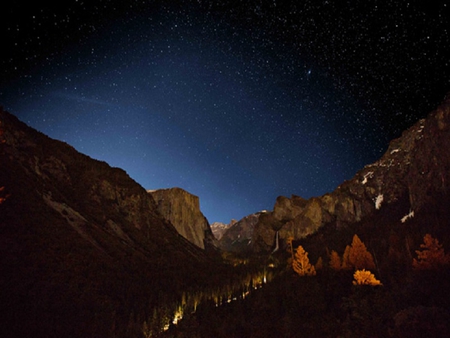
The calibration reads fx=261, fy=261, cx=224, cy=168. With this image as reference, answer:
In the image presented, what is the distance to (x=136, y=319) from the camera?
6881 centimetres

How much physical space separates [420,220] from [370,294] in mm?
55768

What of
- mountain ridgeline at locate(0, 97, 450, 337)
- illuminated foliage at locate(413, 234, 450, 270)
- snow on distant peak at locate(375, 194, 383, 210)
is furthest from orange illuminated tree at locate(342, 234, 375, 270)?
snow on distant peak at locate(375, 194, 383, 210)

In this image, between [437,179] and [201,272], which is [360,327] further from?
[437,179]

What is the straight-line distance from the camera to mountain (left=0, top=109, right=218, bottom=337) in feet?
186

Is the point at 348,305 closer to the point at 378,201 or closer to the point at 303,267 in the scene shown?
the point at 303,267

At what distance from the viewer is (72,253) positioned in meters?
80.7

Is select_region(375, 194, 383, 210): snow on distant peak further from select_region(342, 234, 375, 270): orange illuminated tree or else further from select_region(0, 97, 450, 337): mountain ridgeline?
select_region(342, 234, 375, 270): orange illuminated tree

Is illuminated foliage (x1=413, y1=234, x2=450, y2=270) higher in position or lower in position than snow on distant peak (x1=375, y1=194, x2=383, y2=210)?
lower

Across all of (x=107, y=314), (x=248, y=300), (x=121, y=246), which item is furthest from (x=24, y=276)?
(x=248, y=300)

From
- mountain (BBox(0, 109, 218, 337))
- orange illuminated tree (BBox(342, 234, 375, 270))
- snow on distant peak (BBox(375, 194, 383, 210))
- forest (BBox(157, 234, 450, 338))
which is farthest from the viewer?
snow on distant peak (BBox(375, 194, 383, 210))

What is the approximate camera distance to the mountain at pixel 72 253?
56688 millimetres

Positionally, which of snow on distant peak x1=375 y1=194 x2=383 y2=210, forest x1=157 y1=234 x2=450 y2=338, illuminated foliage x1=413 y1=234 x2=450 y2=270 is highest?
snow on distant peak x1=375 y1=194 x2=383 y2=210

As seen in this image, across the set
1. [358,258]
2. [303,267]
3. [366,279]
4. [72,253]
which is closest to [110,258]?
[72,253]

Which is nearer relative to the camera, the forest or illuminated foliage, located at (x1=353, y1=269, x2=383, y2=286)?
the forest
